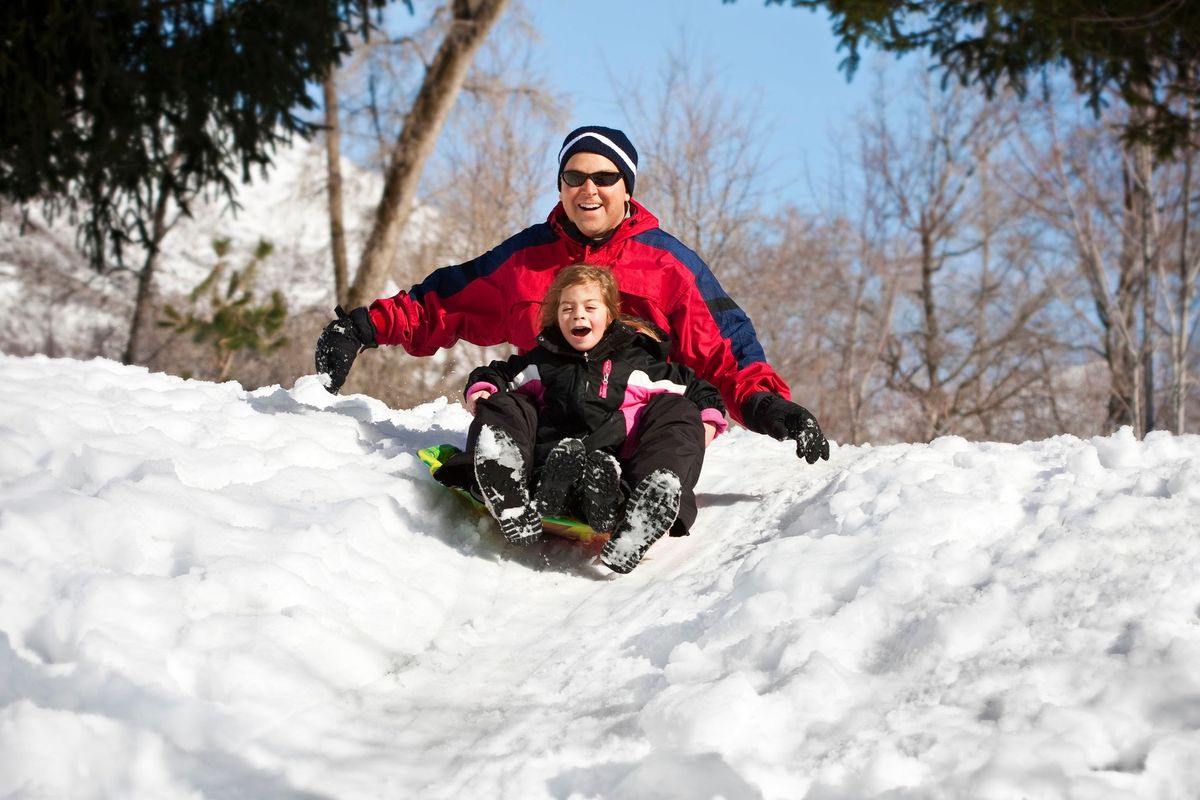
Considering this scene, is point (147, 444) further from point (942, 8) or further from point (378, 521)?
point (942, 8)

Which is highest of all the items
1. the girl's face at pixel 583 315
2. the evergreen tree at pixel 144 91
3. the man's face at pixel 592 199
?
the evergreen tree at pixel 144 91

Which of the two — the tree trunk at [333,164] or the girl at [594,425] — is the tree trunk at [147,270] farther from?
the girl at [594,425]

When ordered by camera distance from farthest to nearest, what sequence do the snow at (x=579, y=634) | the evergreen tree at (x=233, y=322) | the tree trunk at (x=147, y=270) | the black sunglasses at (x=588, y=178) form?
the evergreen tree at (x=233, y=322) → the tree trunk at (x=147, y=270) → the black sunglasses at (x=588, y=178) → the snow at (x=579, y=634)

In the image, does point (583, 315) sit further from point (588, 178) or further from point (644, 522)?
point (644, 522)

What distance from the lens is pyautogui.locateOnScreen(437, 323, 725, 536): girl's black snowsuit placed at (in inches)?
111

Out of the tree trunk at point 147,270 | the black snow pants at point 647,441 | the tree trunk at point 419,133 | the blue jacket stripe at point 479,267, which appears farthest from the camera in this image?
the tree trunk at point 419,133

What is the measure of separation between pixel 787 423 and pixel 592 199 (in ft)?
3.33

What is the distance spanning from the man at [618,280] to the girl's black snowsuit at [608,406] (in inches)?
7.3

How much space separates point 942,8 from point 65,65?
6.82 meters

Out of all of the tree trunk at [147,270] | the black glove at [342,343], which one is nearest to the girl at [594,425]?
the black glove at [342,343]

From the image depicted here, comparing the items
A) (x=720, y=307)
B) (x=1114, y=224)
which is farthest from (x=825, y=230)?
(x=720, y=307)

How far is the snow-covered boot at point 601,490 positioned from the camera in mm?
2693

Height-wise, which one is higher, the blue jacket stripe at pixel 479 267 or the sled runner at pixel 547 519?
the blue jacket stripe at pixel 479 267

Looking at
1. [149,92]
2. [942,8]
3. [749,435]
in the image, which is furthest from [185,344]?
[749,435]
